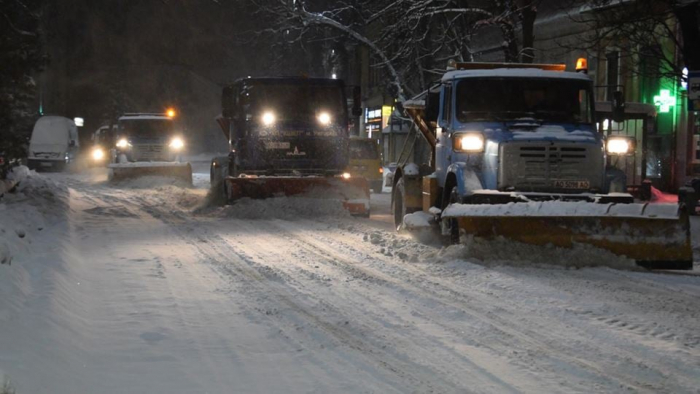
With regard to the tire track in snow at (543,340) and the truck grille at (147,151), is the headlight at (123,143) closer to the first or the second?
the truck grille at (147,151)

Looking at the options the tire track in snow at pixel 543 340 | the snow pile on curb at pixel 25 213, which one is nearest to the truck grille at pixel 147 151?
the snow pile on curb at pixel 25 213

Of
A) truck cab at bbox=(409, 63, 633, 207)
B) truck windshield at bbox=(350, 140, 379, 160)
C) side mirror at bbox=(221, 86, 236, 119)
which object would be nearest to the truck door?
truck cab at bbox=(409, 63, 633, 207)

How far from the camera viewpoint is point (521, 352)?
22.0 ft

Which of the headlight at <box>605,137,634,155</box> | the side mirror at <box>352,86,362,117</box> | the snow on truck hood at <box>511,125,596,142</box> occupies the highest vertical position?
the side mirror at <box>352,86,362,117</box>

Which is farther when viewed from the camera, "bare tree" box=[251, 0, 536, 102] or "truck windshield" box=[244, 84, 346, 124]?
"bare tree" box=[251, 0, 536, 102]

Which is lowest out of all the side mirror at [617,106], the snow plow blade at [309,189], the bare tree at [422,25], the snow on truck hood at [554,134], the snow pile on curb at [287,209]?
the snow pile on curb at [287,209]

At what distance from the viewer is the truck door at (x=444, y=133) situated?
13102 millimetres

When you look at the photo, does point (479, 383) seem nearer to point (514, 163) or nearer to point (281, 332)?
point (281, 332)

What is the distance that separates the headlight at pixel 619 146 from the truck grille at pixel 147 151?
21.1 m

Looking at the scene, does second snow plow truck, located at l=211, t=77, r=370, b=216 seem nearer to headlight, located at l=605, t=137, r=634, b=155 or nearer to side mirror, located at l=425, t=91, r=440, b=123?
side mirror, located at l=425, t=91, r=440, b=123

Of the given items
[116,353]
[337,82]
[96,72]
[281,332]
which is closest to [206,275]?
[281,332]

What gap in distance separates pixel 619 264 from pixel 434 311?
3.60m

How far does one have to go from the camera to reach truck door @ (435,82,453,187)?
13102 mm

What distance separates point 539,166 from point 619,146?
1481 mm
